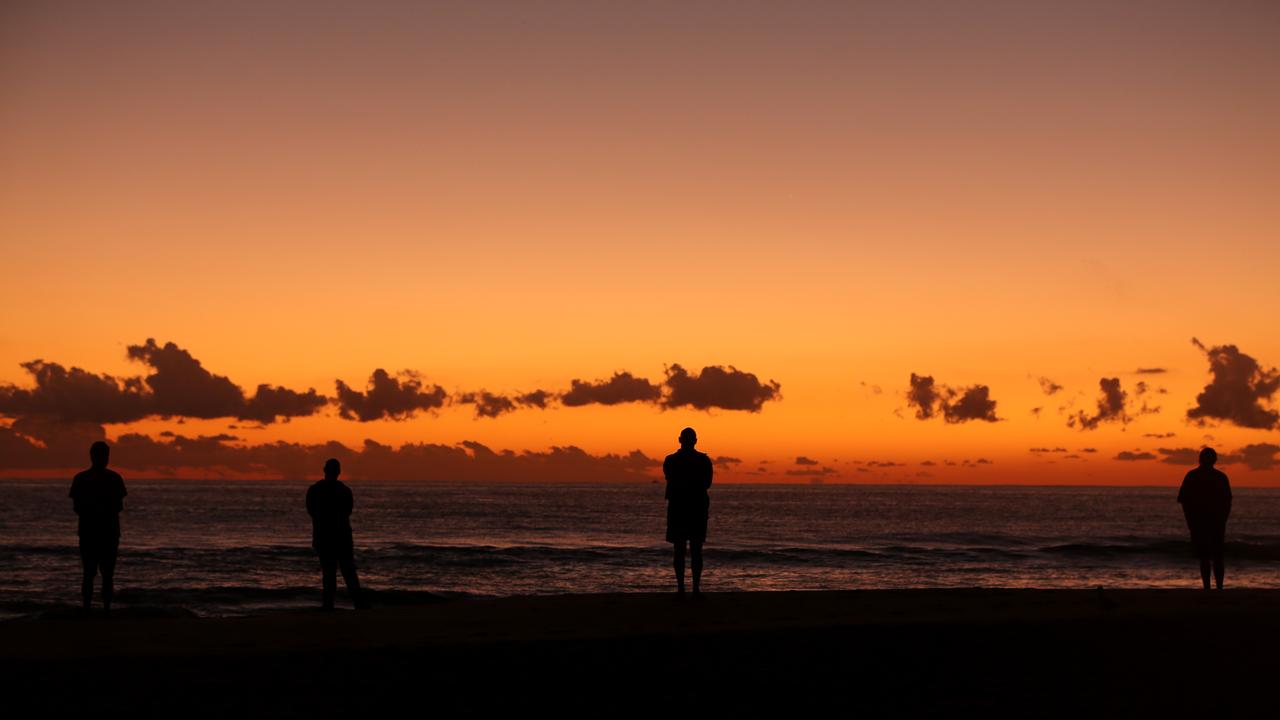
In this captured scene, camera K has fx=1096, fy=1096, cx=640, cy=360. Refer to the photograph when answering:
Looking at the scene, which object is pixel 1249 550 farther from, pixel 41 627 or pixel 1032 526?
pixel 41 627

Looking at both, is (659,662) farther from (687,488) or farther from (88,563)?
(88,563)

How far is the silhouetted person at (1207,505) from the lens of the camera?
15.2m

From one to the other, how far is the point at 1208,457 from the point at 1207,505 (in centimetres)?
67

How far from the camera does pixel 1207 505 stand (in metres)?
15.2

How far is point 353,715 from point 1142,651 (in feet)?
20.7

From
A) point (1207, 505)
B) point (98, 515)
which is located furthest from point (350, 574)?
point (1207, 505)

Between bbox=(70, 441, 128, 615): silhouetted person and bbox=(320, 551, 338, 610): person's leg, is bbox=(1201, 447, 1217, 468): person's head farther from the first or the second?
bbox=(70, 441, 128, 615): silhouetted person

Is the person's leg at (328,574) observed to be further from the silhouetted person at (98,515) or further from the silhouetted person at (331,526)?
the silhouetted person at (98,515)

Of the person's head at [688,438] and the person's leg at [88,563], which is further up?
the person's head at [688,438]

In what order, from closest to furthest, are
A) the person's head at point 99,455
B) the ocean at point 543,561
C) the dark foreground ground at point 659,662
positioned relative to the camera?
the dark foreground ground at point 659,662 < the person's head at point 99,455 < the ocean at point 543,561

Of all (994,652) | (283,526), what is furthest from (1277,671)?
(283,526)

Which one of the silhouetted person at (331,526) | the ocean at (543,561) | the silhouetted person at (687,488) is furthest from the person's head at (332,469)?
the ocean at (543,561)

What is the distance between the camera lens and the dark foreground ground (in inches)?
291

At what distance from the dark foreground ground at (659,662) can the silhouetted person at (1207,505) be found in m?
3.46
